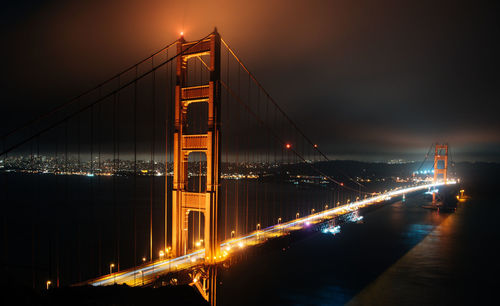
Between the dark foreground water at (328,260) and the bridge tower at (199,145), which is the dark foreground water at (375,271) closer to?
the dark foreground water at (328,260)

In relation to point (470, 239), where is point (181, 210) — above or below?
above

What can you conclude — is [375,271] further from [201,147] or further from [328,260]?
[201,147]

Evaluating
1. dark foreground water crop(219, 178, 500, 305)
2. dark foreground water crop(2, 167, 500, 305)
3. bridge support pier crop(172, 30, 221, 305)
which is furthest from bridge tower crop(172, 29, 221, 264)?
dark foreground water crop(219, 178, 500, 305)

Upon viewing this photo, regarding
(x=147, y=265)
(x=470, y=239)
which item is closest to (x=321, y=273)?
(x=147, y=265)

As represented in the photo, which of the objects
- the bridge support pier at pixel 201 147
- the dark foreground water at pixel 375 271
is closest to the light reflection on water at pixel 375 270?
the dark foreground water at pixel 375 271

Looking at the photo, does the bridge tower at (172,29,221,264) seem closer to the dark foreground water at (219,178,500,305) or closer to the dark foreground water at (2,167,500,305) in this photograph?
the dark foreground water at (2,167,500,305)

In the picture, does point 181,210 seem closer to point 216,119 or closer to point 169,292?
point 216,119
